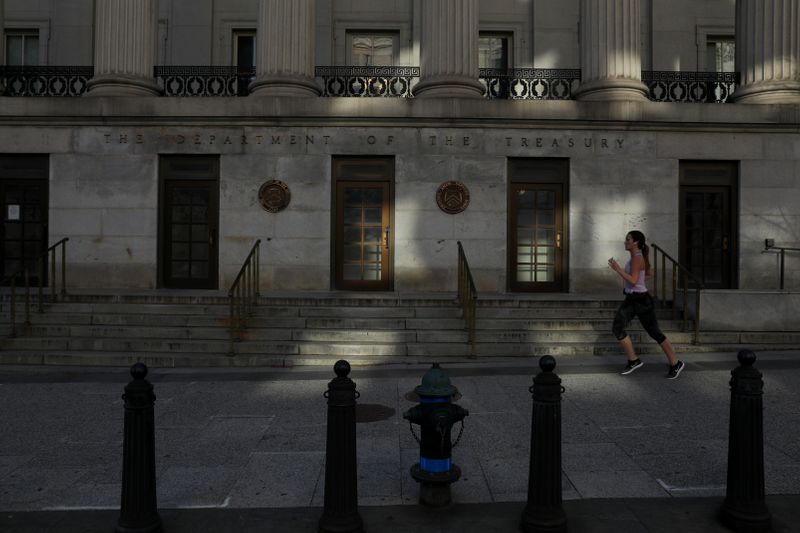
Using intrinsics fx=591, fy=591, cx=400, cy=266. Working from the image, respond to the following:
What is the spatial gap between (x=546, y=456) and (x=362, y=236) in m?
10.7

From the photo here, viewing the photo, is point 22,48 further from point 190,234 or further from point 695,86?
point 695,86

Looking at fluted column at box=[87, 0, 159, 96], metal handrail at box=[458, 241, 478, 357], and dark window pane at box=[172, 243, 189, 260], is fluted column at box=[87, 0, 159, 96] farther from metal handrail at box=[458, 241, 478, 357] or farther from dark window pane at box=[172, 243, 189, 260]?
metal handrail at box=[458, 241, 478, 357]

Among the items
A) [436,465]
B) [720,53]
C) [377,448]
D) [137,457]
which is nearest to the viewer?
[137,457]

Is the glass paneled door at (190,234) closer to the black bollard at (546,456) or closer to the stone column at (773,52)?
the black bollard at (546,456)

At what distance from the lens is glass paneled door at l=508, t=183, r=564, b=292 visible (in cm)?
1421

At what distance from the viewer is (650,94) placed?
15.4 metres

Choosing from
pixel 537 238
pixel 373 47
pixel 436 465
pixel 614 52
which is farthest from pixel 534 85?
pixel 436 465

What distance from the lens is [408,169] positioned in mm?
13812

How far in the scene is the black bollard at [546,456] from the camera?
3689 millimetres

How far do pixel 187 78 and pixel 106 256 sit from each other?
191 inches

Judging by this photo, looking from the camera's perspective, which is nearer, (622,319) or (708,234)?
(622,319)

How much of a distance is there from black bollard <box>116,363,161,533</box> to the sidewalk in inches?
11.4

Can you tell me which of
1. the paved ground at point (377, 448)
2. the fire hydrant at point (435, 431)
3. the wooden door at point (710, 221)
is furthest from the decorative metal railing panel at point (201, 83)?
the fire hydrant at point (435, 431)

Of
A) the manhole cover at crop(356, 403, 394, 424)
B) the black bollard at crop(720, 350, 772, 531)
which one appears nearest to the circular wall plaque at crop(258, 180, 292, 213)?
the manhole cover at crop(356, 403, 394, 424)
